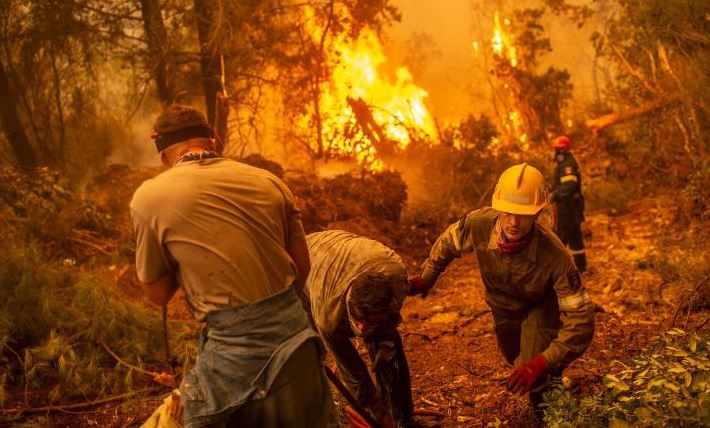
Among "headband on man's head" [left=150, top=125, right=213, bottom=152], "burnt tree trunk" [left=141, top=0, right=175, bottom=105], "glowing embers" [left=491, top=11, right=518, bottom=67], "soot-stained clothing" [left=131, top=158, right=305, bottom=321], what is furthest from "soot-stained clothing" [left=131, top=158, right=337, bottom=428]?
"glowing embers" [left=491, top=11, right=518, bottom=67]

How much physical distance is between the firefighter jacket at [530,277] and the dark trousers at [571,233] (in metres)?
3.90

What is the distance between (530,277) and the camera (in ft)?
10.6

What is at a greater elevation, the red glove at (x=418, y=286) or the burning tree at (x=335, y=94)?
the burning tree at (x=335, y=94)

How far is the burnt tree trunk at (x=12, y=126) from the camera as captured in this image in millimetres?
10531

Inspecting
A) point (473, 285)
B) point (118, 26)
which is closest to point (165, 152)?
point (473, 285)

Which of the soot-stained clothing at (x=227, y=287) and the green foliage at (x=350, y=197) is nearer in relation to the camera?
the soot-stained clothing at (x=227, y=287)

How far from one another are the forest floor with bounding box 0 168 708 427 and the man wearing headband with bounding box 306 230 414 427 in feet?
2.38

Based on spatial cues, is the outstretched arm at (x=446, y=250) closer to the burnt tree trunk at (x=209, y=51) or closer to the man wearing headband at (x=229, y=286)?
the man wearing headband at (x=229, y=286)

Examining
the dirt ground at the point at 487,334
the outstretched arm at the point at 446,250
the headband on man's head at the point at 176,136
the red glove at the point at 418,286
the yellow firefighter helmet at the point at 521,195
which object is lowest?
the dirt ground at the point at 487,334

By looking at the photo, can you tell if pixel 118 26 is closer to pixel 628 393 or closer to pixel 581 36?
pixel 628 393

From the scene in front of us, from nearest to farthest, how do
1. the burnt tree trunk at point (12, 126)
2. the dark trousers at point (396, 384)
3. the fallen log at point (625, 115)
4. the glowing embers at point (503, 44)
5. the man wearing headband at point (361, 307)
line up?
the man wearing headband at point (361, 307) → the dark trousers at point (396, 384) → the burnt tree trunk at point (12, 126) → the fallen log at point (625, 115) → the glowing embers at point (503, 44)

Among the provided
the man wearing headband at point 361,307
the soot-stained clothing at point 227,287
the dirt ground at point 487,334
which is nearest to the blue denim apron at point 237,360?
the soot-stained clothing at point 227,287

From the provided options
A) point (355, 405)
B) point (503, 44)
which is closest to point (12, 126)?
point (355, 405)

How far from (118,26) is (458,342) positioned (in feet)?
30.0
